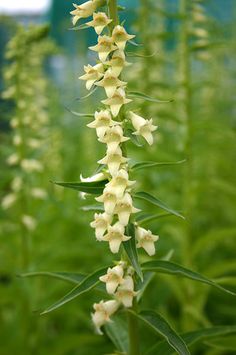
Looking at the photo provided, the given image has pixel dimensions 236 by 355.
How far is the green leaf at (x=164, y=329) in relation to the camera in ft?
5.96

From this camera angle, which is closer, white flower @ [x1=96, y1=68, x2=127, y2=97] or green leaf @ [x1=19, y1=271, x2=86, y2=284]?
white flower @ [x1=96, y1=68, x2=127, y2=97]

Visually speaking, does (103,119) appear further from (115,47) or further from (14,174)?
(14,174)

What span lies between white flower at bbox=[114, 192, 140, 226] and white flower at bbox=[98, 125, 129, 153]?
0.53 ft

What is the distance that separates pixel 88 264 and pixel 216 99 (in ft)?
10.0

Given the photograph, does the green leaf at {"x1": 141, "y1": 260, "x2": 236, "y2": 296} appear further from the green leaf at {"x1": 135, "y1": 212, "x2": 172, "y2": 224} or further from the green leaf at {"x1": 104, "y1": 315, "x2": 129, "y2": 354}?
the green leaf at {"x1": 104, "y1": 315, "x2": 129, "y2": 354}

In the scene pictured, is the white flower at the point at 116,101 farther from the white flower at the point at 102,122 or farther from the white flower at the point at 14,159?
the white flower at the point at 14,159

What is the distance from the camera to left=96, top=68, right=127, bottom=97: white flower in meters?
1.86

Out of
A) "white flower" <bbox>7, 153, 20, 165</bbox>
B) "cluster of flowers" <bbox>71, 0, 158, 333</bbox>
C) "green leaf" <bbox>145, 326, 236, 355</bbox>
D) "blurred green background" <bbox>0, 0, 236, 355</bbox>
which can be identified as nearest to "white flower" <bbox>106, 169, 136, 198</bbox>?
"cluster of flowers" <bbox>71, 0, 158, 333</bbox>

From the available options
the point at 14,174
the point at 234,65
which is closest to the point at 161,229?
the point at 14,174

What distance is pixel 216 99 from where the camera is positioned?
7.02m

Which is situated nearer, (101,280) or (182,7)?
(101,280)

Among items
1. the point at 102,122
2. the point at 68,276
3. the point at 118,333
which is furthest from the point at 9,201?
the point at 102,122

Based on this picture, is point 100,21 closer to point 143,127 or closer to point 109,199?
point 143,127

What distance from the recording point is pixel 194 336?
2.07 meters
